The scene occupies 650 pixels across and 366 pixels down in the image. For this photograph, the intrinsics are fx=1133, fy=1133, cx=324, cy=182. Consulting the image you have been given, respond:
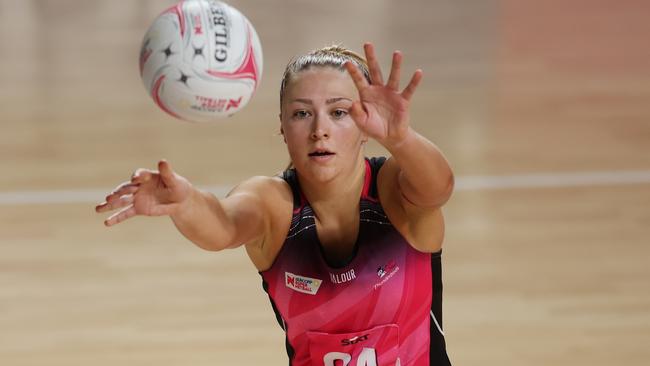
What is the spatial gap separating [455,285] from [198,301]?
1.36 metres

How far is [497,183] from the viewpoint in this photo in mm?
7227

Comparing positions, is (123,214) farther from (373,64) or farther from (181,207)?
(373,64)

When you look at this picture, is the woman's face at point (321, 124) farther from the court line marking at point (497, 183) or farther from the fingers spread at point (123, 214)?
the court line marking at point (497, 183)

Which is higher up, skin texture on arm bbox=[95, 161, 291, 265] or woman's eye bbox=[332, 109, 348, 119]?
woman's eye bbox=[332, 109, 348, 119]

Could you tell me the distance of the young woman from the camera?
10.8ft

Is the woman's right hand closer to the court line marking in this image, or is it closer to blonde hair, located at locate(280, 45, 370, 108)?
blonde hair, located at locate(280, 45, 370, 108)

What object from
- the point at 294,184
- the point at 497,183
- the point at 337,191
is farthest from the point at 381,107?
the point at 497,183

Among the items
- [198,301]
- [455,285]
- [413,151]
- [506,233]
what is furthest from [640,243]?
[413,151]

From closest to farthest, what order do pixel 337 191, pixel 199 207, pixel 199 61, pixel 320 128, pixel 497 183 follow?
1. pixel 199 207
2. pixel 199 61
3. pixel 320 128
4. pixel 337 191
5. pixel 497 183

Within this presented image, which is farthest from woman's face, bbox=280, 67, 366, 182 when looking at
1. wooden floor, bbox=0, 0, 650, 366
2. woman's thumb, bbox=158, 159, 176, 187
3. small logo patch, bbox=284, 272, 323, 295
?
wooden floor, bbox=0, 0, 650, 366

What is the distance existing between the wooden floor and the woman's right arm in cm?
233

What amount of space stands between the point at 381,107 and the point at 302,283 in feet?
2.43

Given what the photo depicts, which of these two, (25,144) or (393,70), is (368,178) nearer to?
(393,70)

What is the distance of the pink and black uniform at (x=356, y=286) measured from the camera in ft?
11.4
